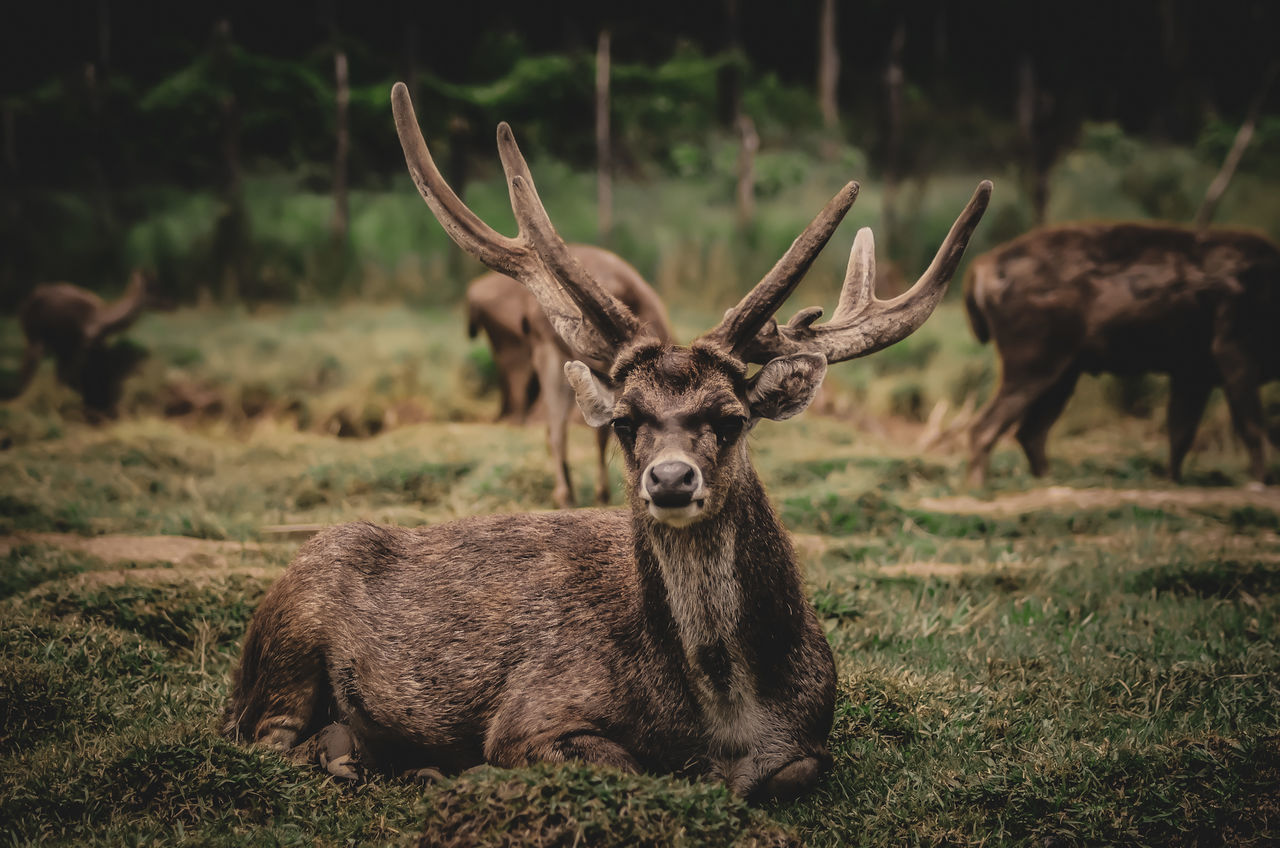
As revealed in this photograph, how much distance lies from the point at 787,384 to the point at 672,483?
0.70m

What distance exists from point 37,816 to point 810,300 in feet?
42.6

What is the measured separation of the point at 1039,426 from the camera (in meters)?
9.99

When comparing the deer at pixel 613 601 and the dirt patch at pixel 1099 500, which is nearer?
the deer at pixel 613 601

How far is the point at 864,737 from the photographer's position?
168 inches

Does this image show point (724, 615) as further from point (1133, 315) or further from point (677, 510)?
point (1133, 315)

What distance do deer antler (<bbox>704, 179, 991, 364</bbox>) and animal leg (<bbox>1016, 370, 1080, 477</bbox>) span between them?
631 cm

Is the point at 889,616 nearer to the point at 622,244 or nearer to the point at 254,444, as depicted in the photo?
the point at 254,444

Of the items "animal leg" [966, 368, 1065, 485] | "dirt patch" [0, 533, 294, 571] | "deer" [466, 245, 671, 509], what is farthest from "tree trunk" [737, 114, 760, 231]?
"dirt patch" [0, 533, 294, 571]

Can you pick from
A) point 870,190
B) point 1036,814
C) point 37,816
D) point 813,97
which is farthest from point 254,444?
point 813,97

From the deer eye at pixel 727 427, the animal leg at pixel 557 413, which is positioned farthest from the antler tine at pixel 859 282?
the animal leg at pixel 557 413

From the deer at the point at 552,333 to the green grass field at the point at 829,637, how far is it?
1.61 feet

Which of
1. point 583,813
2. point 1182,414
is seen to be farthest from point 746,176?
point 583,813

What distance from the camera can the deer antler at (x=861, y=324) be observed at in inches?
151

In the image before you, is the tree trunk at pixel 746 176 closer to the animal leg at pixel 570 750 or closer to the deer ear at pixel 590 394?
the deer ear at pixel 590 394
